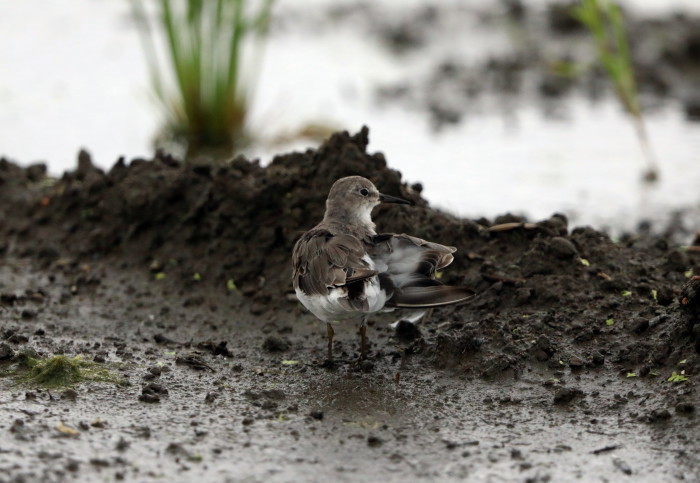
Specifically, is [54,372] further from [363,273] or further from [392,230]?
[392,230]

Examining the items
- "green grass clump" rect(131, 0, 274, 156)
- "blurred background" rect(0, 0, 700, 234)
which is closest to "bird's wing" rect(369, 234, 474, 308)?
"blurred background" rect(0, 0, 700, 234)

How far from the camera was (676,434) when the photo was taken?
15.6 ft

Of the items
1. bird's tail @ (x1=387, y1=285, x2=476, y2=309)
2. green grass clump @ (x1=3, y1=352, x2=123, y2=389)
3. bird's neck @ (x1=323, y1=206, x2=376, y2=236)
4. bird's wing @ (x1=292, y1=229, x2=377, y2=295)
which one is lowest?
green grass clump @ (x1=3, y1=352, x2=123, y2=389)

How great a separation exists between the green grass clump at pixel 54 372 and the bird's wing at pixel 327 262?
113 cm

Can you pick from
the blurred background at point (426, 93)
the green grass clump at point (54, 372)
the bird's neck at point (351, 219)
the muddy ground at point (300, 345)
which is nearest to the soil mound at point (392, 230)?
the muddy ground at point (300, 345)

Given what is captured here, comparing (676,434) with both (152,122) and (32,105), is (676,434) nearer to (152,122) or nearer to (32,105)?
(152,122)

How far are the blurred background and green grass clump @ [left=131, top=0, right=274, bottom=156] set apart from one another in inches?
1.2

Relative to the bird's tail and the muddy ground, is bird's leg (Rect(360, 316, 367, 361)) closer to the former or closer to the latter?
the muddy ground

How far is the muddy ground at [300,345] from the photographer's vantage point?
4.54 m

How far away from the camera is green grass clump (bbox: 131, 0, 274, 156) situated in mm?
10297

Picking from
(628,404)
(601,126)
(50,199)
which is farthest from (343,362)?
(601,126)

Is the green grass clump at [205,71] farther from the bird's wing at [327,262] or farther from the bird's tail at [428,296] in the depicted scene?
the bird's tail at [428,296]

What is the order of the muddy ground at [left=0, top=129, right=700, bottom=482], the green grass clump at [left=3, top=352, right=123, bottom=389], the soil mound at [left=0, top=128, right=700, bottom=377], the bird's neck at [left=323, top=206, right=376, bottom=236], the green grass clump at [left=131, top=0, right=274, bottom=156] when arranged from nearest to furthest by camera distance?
the muddy ground at [left=0, top=129, right=700, bottom=482]
the green grass clump at [left=3, top=352, right=123, bottom=389]
the soil mound at [left=0, top=128, right=700, bottom=377]
the bird's neck at [left=323, top=206, right=376, bottom=236]
the green grass clump at [left=131, top=0, right=274, bottom=156]

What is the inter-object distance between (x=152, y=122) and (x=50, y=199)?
368 centimetres
